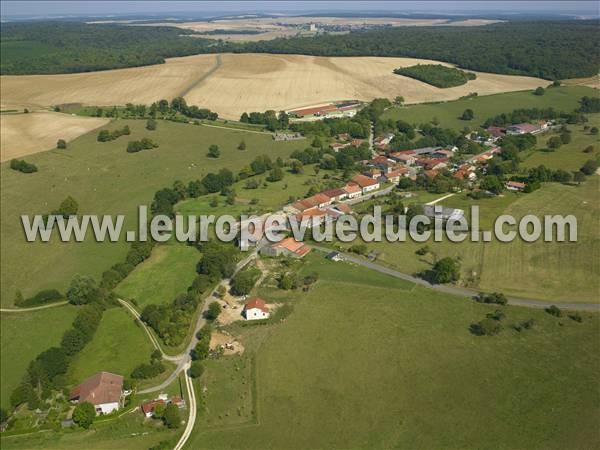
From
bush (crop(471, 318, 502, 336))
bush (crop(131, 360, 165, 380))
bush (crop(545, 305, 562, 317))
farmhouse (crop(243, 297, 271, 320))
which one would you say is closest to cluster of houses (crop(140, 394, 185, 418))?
bush (crop(131, 360, 165, 380))

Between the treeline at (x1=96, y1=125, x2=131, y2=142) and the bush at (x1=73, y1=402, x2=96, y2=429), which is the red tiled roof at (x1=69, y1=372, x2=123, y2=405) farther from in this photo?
the treeline at (x1=96, y1=125, x2=131, y2=142)

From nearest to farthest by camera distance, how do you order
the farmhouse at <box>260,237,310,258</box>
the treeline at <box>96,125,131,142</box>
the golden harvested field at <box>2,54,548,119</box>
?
1. the farmhouse at <box>260,237,310,258</box>
2. the treeline at <box>96,125,131,142</box>
3. the golden harvested field at <box>2,54,548,119</box>

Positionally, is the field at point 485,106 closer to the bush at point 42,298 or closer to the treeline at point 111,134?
the treeline at point 111,134

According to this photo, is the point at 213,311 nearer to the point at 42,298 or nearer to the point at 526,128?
the point at 42,298

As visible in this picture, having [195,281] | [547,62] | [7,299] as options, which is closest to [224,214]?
[195,281]

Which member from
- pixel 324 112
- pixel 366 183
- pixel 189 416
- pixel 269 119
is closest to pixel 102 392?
pixel 189 416

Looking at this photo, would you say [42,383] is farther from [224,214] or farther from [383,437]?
[224,214]
